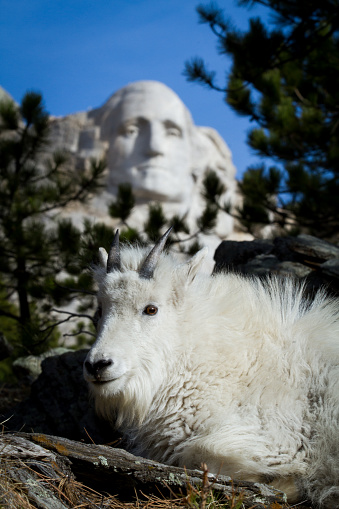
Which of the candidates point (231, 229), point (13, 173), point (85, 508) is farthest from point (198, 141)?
point (85, 508)

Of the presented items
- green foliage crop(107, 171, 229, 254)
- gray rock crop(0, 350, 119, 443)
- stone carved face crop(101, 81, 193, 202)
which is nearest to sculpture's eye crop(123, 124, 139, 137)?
stone carved face crop(101, 81, 193, 202)

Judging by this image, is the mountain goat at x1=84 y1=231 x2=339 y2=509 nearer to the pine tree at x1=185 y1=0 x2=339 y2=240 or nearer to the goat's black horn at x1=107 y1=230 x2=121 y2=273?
the goat's black horn at x1=107 y1=230 x2=121 y2=273

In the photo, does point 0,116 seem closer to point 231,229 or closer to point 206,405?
point 206,405

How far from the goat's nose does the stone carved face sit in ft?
56.9

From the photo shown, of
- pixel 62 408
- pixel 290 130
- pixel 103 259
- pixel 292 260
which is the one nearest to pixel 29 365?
pixel 62 408

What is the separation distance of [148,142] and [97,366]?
18.0 metres

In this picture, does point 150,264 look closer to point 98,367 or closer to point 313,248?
point 98,367

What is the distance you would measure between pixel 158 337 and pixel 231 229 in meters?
19.5

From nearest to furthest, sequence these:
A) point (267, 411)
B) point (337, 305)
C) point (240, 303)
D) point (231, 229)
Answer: point (267, 411)
point (240, 303)
point (337, 305)
point (231, 229)

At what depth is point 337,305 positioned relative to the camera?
3.80 m

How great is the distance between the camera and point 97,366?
9.55ft

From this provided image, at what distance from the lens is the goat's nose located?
2.91m

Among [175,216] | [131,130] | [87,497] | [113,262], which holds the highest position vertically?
[131,130]

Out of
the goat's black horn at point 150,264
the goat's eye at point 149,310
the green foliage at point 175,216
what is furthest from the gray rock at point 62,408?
the green foliage at point 175,216
